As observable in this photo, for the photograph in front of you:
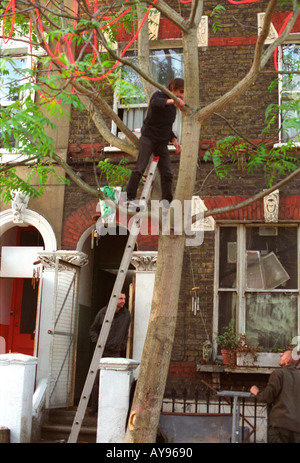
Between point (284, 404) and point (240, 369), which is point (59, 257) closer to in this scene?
point (240, 369)

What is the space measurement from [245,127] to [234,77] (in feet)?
3.26

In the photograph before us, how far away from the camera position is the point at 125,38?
12.2 metres

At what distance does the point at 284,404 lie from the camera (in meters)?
7.22

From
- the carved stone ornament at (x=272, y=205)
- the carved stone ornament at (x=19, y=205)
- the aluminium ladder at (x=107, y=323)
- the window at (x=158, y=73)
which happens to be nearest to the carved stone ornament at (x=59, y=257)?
the carved stone ornament at (x=19, y=205)

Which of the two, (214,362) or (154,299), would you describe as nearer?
(154,299)

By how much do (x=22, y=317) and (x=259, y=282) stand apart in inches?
208

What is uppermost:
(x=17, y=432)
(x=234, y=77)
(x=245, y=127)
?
(x=234, y=77)

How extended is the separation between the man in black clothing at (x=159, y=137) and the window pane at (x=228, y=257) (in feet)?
13.1

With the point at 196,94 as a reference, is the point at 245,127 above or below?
above

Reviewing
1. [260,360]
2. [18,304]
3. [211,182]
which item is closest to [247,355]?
[260,360]
